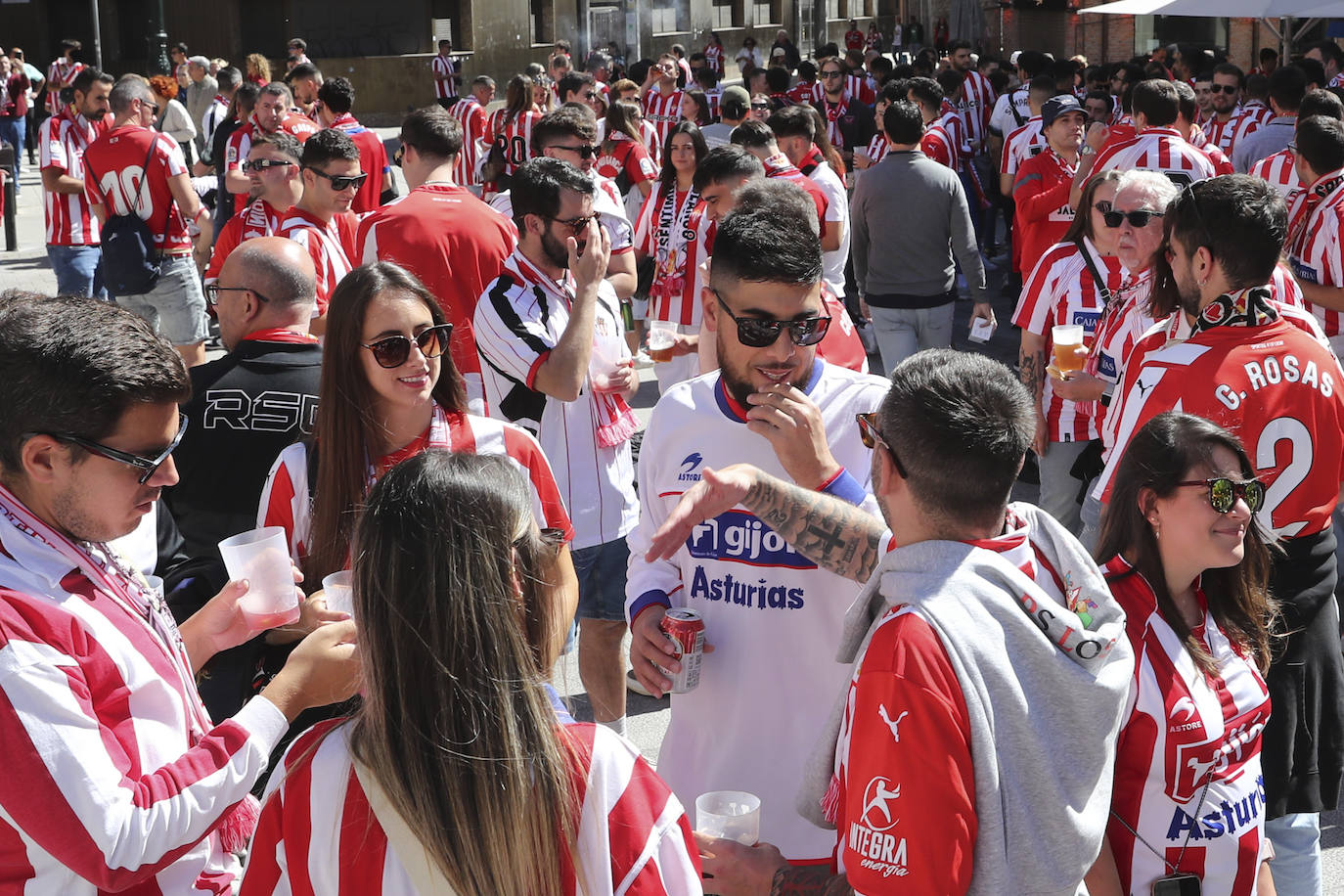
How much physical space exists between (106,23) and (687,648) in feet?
122

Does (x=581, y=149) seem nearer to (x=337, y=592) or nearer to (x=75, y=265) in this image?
(x=75, y=265)

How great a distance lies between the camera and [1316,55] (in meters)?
15.6

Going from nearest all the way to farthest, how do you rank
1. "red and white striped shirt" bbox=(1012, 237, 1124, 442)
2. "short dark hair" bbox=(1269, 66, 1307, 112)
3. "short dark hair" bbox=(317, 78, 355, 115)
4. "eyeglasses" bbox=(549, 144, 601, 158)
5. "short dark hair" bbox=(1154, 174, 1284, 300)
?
"short dark hair" bbox=(1154, 174, 1284, 300) < "red and white striped shirt" bbox=(1012, 237, 1124, 442) < "eyeglasses" bbox=(549, 144, 601, 158) < "short dark hair" bbox=(1269, 66, 1307, 112) < "short dark hair" bbox=(317, 78, 355, 115)

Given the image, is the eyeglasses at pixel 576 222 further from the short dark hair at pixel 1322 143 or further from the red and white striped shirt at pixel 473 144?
the red and white striped shirt at pixel 473 144

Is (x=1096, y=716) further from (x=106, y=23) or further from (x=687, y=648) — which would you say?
(x=106, y=23)

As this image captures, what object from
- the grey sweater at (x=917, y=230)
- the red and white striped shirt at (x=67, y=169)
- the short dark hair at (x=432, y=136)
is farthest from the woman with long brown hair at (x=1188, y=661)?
the red and white striped shirt at (x=67, y=169)

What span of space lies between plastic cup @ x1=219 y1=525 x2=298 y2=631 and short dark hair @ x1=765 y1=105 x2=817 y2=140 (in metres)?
6.68

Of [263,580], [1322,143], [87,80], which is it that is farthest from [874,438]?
[87,80]

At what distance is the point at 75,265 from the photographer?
10.6 metres

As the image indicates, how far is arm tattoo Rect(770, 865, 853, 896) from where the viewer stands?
2295 mm

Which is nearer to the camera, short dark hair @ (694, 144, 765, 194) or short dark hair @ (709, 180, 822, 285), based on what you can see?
short dark hair @ (709, 180, 822, 285)

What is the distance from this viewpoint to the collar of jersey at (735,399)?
3.03m

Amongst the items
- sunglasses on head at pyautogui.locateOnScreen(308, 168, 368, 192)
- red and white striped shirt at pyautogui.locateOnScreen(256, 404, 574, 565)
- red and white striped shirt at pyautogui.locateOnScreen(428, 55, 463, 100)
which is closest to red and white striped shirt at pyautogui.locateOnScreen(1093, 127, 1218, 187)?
sunglasses on head at pyautogui.locateOnScreen(308, 168, 368, 192)

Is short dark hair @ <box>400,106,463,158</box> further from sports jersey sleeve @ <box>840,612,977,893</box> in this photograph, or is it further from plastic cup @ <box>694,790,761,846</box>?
sports jersey sleeve @ <box>840,612,977,893</box>
